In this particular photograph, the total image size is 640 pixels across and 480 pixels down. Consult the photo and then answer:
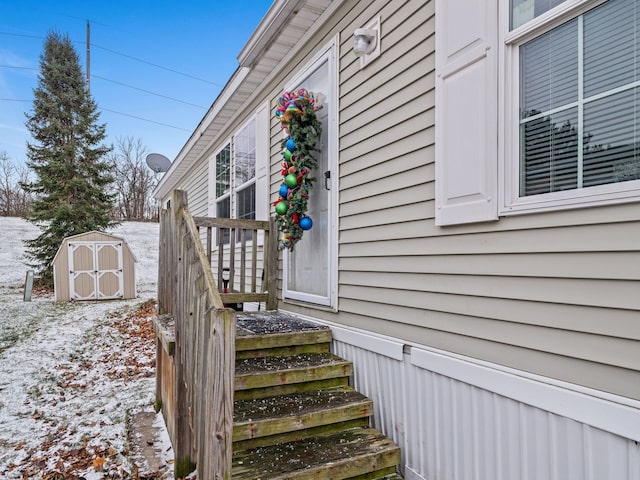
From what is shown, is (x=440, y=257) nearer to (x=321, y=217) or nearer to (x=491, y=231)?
(x=491, y=231)

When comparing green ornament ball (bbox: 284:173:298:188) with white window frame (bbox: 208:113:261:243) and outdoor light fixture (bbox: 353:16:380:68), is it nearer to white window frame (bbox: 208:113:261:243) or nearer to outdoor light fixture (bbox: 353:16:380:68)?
outdoor light fixture (bbox: 353:16:380:68)

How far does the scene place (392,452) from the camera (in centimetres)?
234

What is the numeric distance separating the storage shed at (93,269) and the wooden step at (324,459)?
9719mm

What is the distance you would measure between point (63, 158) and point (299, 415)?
14.6 m

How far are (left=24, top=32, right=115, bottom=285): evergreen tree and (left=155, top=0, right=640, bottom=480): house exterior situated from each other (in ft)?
42.0

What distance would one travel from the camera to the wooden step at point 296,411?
7.59ft

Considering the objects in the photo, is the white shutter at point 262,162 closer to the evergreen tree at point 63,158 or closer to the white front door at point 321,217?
the white front door at point 321,217

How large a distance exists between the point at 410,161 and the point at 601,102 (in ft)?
3.53

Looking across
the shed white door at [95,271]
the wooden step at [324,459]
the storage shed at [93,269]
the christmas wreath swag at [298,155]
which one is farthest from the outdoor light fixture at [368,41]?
the shed white door at [95,271]

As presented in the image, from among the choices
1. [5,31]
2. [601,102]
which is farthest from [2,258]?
[601,102]

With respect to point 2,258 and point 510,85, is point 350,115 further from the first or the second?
point 2,258

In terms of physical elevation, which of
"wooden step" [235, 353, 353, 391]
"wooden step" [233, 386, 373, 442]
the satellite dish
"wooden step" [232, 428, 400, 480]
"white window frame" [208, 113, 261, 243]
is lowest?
"wooden step" [232, 428, 400, 480]

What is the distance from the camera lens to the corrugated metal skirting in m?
1.53

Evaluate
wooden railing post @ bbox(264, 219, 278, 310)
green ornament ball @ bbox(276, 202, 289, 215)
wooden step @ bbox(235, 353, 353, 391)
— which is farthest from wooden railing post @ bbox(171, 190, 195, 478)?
wooden railing post @ bbox(264, 219, 278, 310)
